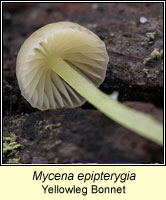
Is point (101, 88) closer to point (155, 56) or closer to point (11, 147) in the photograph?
point (155, 56)

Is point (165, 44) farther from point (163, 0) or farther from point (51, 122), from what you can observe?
point (51, 122)

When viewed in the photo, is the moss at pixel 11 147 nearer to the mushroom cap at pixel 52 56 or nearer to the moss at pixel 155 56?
the mushroom cap at pixel 52 56

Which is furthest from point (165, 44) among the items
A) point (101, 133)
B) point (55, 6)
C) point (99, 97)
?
point (55, 6)

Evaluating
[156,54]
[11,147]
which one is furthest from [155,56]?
[11,147]

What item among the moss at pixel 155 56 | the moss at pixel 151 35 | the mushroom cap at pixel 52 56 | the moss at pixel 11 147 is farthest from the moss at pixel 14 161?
the moss at pixel 151 35

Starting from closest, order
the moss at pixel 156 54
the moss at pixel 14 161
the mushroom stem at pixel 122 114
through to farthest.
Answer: the mushroom stem at pixel 122 114
the moss at pixel 14 161
the moss at pixel 156 54

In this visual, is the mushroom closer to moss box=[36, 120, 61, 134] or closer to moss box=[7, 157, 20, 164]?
moss box=[36, 120, 61, 134]
